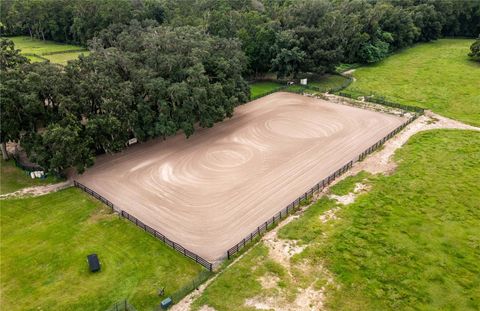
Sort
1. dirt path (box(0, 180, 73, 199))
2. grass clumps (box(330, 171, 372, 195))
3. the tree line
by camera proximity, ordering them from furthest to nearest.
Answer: the tree line < dirt path (box(0, 180, 73, 199)) < grass clumps (box(330, 171, 372, 195))

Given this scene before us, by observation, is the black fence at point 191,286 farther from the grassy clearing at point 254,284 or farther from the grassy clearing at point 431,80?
the grassy clearing at point 431,80

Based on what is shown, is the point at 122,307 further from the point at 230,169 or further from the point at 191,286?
the point at 230,169

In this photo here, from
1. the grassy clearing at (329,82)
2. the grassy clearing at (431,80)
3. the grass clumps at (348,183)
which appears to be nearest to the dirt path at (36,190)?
the grass clumps at (348,183)

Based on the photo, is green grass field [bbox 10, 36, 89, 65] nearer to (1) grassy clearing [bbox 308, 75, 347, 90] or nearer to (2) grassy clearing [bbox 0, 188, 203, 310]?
(1) grassy clearing [bbox 308, 75, 347, 90]

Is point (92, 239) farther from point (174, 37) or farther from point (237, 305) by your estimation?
point (174, 37)

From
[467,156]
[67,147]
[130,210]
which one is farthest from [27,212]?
[467,156]

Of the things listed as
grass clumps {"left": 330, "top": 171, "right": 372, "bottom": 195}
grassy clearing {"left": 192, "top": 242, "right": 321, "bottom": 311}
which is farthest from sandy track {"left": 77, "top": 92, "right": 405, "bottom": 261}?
grassy clearing {"left": 192, "top": 242, "right": 321, "bottom": 311}

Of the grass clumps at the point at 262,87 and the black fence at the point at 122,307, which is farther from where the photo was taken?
the grass clumps at the point at 262,87
